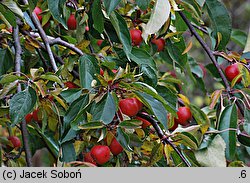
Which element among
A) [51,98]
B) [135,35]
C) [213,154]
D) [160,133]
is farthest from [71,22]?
[213,154]

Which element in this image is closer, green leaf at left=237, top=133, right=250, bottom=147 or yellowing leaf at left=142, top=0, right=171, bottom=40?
yellowing leaf at left=142, top=0, right=171, bottom=40

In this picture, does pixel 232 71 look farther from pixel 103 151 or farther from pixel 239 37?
pixel 103 151

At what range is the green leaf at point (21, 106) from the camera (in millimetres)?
1008

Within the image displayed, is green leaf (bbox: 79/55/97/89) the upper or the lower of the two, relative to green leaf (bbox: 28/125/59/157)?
upper

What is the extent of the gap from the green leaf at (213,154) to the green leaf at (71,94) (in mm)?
286

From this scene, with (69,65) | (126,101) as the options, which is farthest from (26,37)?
(126,101)

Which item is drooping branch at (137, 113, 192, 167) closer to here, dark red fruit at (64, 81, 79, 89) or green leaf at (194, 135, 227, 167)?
green leaf at (194, 135, 227, 167)

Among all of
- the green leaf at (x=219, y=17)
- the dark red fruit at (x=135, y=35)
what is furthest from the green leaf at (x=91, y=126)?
the green leaf at (x=219, y=17)

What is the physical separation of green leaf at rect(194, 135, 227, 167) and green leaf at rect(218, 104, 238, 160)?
0.21 ft

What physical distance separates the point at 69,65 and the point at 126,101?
0.68 feet

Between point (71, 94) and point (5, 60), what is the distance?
0.37 m

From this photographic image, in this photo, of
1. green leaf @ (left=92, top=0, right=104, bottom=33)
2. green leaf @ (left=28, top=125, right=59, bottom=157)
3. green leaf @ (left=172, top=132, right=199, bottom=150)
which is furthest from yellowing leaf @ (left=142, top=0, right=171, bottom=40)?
green leaf @ (left=28, top=125, right=59, bottom=157)

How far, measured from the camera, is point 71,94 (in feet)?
3.47

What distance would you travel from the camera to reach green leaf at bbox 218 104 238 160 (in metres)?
1.18
